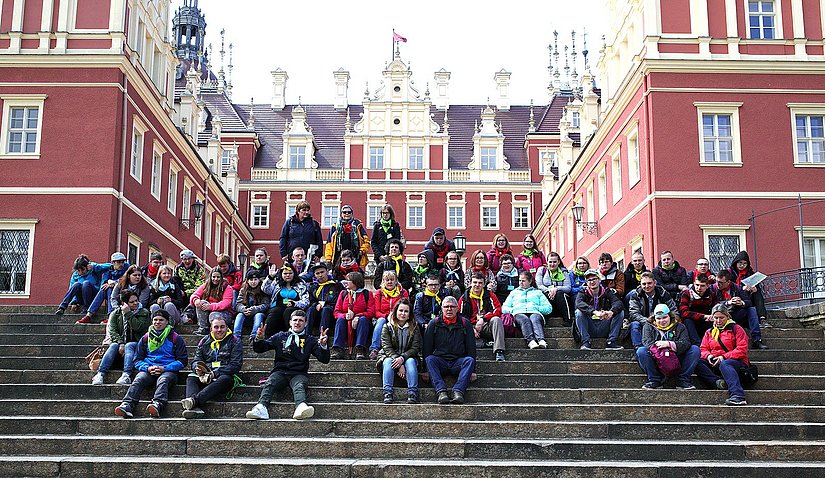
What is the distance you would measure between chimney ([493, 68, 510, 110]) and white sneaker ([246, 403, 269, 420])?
42.3 meters

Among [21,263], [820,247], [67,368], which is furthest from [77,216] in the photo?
[820,247]

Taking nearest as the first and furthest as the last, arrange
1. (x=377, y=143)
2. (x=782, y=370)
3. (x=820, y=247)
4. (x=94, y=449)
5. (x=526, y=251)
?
(x=94, y=449) → (x=782, y=370) → (x=526, y=251) → (x=820, y=247) → (x=377, y=143)

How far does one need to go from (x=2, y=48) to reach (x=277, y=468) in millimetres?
16858

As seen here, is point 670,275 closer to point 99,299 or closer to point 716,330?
point 716,330

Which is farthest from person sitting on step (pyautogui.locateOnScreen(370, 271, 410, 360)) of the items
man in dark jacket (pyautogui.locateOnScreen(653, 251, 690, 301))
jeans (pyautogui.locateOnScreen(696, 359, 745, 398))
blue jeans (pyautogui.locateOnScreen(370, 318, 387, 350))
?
man in dark jacket (pyautogui.locateOnScreen(653, 251, 690, 301))

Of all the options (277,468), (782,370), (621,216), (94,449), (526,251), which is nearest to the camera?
(277,468)

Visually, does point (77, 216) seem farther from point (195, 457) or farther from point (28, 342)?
point (195, 457)

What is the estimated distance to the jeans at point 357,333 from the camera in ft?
35.9

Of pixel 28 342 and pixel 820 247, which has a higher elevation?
pixel 820 247

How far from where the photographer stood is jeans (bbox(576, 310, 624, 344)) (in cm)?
1129

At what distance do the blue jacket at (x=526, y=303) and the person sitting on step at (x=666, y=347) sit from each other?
70.4 inches

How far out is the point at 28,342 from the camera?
12.3 m

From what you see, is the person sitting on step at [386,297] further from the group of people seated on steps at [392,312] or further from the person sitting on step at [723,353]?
the person sitting on step at [723,353]

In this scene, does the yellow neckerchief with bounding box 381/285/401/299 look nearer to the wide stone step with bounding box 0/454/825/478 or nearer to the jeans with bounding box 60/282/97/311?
the wide stone step with bounding box 0/454/825/478
